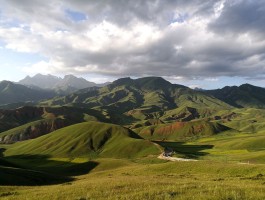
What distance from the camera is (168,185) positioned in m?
29.4

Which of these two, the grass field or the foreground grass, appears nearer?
the foreground grass

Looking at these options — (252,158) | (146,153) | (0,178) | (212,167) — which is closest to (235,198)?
(212,167)

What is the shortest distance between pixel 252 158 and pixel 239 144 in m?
82.9

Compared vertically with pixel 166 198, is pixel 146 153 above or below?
below

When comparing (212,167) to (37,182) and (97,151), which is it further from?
(97,151)

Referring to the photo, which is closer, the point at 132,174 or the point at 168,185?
the point at 168,185

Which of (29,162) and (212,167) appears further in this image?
(29,162)

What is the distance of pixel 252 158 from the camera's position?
113 meters

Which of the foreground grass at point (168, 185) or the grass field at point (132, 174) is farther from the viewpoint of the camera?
the grass field at point (132, 174)

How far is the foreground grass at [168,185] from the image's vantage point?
22312 mm

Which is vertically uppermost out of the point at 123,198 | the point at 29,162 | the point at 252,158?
the point at 123,198

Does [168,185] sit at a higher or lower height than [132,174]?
higher

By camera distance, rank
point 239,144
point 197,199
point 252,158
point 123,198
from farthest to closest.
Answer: point 239,144 < point 252,158 < point 123,198 < point 197,199

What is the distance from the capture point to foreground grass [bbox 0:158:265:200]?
2231 centimetres
